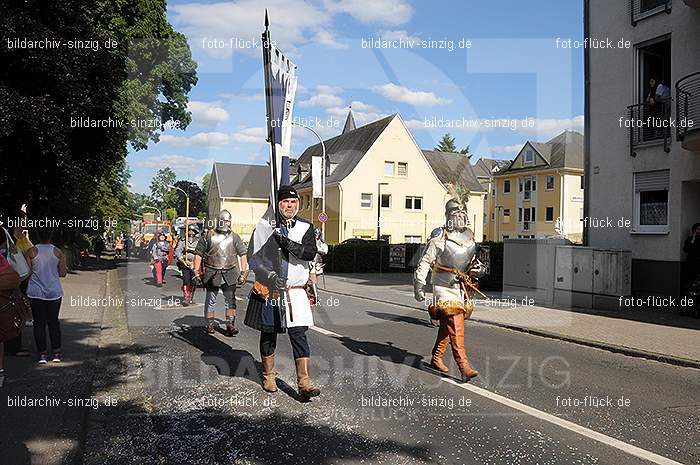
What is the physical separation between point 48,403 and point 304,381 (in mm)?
2406

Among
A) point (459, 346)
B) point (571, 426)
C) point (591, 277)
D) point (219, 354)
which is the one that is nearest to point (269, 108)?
point (459, 346)

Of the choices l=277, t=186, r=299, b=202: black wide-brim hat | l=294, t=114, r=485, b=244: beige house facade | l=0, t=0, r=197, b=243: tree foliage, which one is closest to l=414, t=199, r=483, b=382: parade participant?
l=277, t=186, r=299, b=202: black wide-brim hat

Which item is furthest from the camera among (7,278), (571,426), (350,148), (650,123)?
(350,148)

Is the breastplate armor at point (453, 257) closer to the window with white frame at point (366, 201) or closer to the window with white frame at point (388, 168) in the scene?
the window with white frame at point (366, 201)

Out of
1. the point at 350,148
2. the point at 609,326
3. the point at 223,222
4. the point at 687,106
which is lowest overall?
the point at 609,326

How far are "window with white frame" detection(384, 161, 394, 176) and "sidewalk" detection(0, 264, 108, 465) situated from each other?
39790 millimetres

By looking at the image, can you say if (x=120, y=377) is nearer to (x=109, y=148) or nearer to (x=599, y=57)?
(x=109, y=148)

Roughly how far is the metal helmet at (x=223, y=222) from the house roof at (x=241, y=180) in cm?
5538

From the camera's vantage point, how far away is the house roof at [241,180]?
2608 inches

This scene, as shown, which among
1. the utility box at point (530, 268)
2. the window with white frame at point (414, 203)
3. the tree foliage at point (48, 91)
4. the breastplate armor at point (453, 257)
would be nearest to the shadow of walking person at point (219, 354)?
the breastplate armor at point (453, 257)

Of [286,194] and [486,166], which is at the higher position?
[486,166]

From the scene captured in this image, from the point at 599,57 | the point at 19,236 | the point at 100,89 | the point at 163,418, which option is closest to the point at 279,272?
the point at 163,418

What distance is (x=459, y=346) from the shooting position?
679 centimetres

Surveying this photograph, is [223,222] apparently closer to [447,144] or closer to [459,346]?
[459,346]
